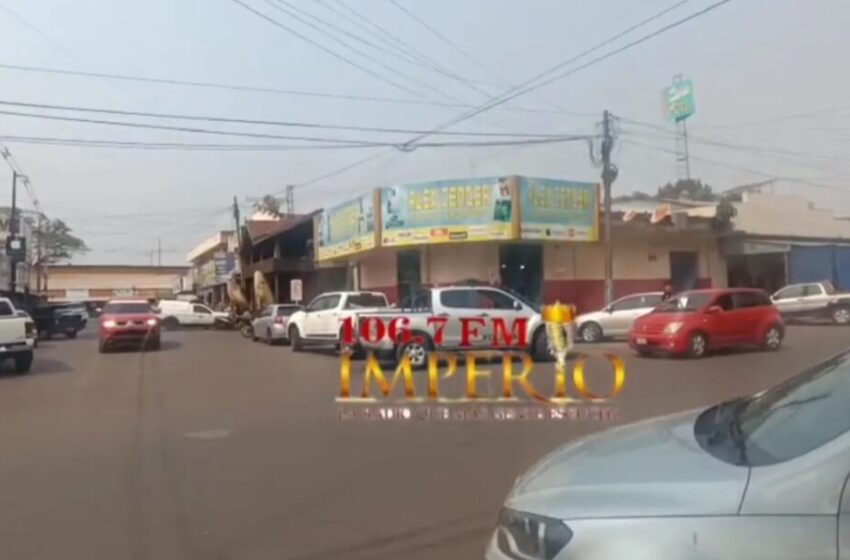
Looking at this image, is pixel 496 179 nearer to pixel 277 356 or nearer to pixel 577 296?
pixel 577 296

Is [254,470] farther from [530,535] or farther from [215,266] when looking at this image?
[215,266]

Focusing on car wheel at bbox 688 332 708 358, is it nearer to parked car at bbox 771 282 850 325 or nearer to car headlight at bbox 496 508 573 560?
parked car at bbox 771 282 850 325

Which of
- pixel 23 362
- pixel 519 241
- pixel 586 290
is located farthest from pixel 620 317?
pixel 23 362

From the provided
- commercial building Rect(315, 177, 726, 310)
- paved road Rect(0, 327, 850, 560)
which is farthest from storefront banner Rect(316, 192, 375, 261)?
paved road Rect(0, 327, 850, 560)

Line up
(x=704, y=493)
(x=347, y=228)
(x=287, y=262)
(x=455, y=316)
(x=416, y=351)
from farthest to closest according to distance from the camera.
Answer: (x=287, y=262) → (x=347, y=228) → (x=455, y=316) → (x=416, y=351) → (x=704, y=493)

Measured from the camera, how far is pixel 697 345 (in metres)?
18.9

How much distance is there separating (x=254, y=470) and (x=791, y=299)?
25813 millimetres

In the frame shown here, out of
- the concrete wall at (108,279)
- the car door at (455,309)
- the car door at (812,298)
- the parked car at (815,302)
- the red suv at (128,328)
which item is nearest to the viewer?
the car door at (455,309)

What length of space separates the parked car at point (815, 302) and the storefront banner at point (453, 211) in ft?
30.7

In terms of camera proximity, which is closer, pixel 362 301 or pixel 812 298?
pixel 362 301

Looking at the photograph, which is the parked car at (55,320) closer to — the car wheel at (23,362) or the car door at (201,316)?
the car door at (201,316)

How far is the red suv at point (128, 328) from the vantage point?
25.8 m

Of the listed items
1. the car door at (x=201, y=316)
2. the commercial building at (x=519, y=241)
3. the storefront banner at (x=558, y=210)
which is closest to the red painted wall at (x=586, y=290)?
the commercial building at (x=519, y=241)

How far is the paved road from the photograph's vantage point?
6000 millimetres
